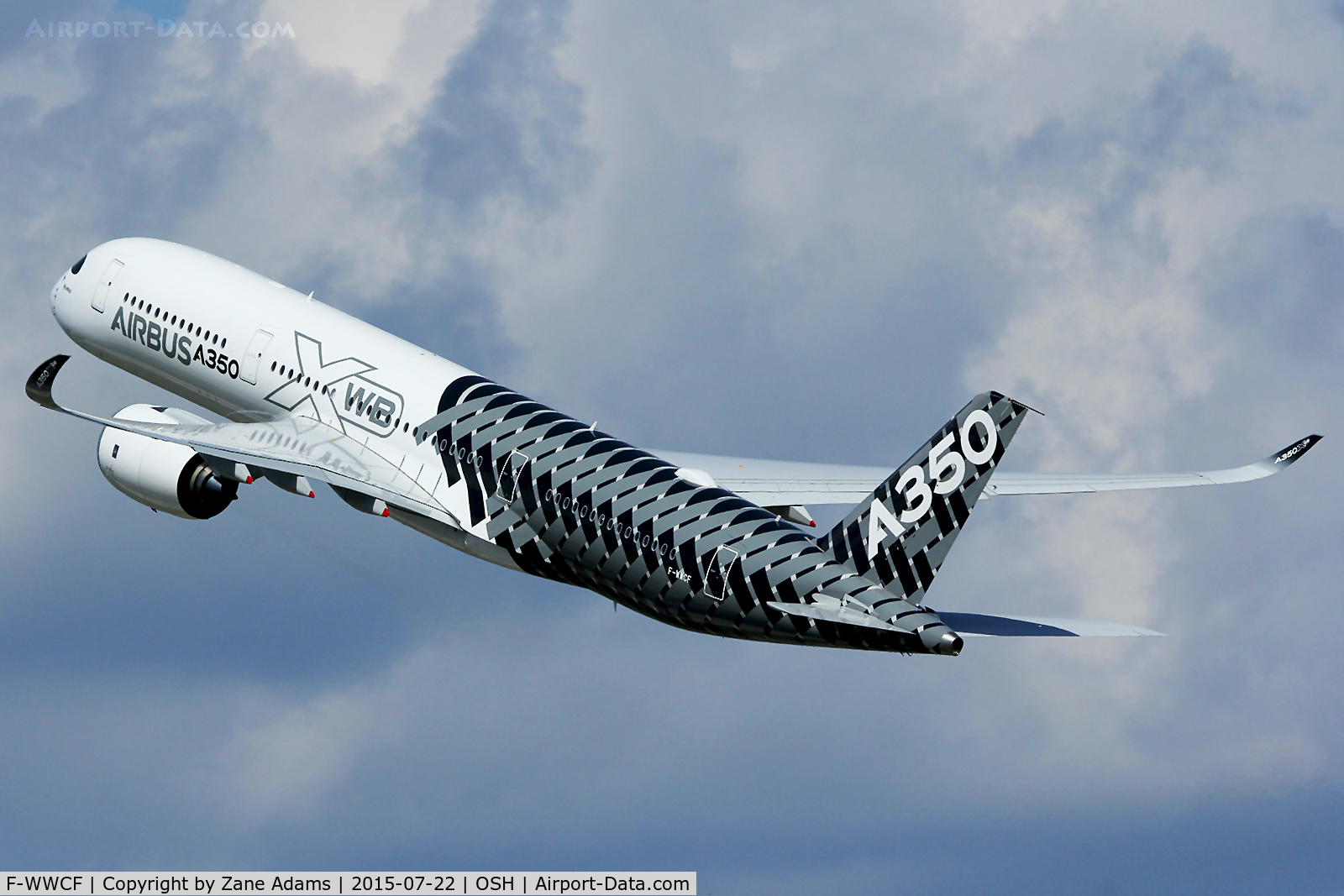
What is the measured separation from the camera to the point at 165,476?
194 ft

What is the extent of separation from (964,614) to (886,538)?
→ 8.40 ft

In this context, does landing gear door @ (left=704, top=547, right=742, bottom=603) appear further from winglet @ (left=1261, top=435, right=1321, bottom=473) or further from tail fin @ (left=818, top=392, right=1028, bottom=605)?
winglet @ (left=1261, top=435, right=1321, bottom=473)

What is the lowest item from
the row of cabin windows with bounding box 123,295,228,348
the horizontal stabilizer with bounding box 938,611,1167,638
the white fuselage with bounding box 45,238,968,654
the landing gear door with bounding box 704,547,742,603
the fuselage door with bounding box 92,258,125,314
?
the horizontal stabilizer with bounding box 938,611,1167,638

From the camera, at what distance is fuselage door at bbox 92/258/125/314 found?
6581 cm

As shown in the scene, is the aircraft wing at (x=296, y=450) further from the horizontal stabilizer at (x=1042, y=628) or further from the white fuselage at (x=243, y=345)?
the horizontal stabilizer at (x=1042, y=628)

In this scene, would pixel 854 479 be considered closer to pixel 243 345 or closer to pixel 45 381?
pixel 243 345

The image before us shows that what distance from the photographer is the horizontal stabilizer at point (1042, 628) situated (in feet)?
152

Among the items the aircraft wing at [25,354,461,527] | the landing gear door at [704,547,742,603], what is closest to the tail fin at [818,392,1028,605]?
the landing gear door at [704,547,742,603]

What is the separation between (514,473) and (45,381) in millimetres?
12463

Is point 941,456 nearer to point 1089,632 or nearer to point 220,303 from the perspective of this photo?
point 1089,632

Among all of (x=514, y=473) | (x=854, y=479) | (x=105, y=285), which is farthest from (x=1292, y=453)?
(x=105, y=285)

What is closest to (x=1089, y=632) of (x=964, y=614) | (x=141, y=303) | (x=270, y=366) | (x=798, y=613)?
(x=964, y=614)

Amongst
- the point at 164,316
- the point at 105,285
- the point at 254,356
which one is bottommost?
the point at 254,356

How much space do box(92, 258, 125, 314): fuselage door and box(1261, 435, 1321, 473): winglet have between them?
34.7 metres
